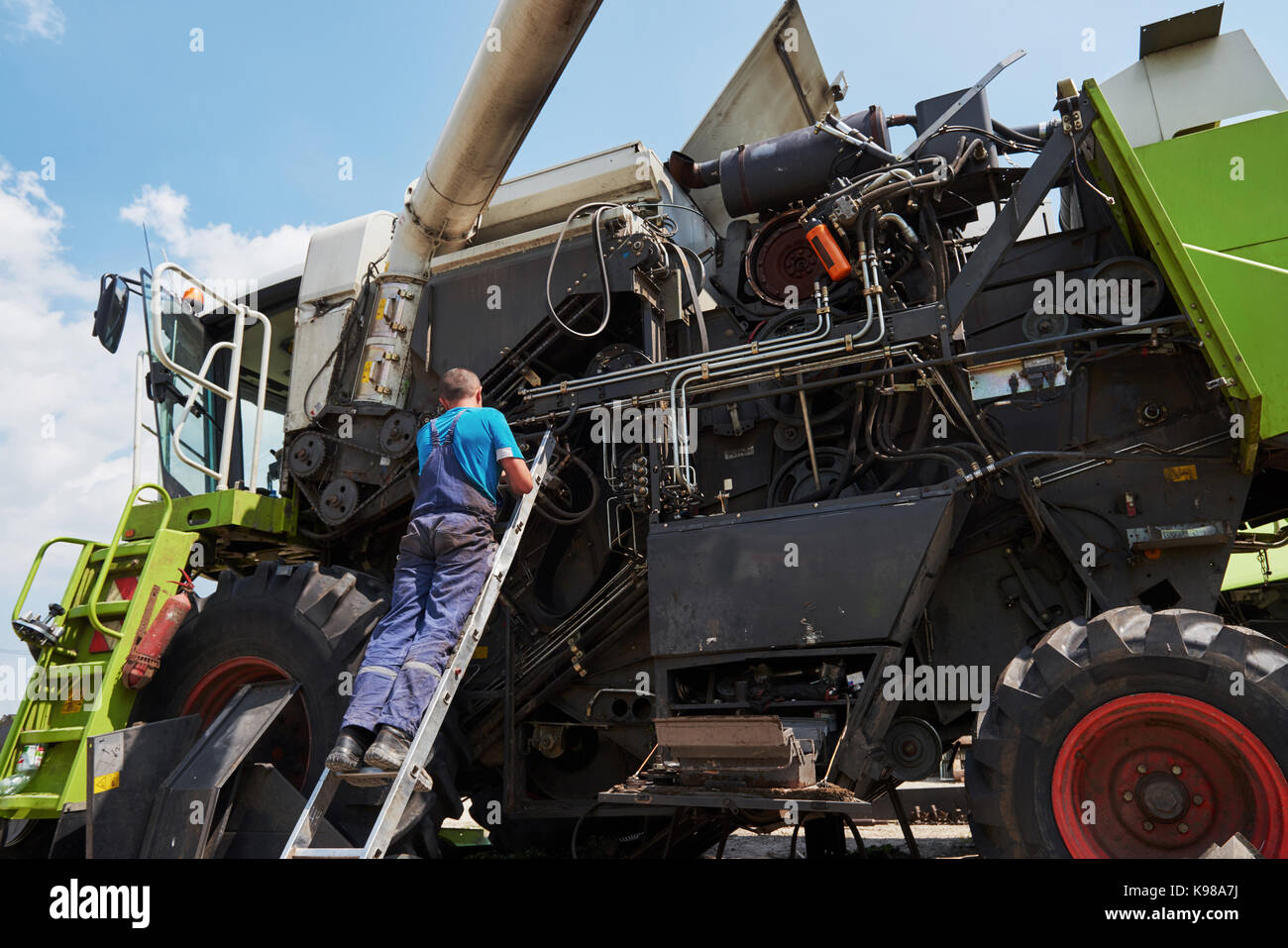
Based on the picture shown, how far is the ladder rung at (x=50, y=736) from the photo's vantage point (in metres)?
4.84

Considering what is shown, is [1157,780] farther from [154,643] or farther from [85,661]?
[85,661]

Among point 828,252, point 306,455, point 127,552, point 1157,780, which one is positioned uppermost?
point 828,252

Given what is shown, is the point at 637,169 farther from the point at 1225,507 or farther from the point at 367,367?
the point at 1225,507

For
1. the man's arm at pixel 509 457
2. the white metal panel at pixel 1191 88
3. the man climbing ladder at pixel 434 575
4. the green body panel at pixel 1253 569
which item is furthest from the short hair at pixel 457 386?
the green body panel at pixel 1253 569

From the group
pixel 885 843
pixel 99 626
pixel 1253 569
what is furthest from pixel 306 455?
pixel 1253 569

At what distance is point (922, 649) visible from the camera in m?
4.40

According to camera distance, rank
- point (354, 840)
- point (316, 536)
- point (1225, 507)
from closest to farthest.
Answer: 1. point (1225, 507)
2. point (354, 840)
3. point (316, 536)

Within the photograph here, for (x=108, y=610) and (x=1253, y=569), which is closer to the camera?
(x=108, y=610)

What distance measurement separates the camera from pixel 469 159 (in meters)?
5.33

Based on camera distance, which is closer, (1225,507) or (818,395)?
(1225,507)

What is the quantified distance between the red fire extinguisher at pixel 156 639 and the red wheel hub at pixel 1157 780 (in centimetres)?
463

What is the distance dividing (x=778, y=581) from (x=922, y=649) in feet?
2.79

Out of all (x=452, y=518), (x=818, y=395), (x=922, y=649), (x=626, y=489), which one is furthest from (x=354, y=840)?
(x=818, y=395)

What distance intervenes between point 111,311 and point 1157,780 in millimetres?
7003
